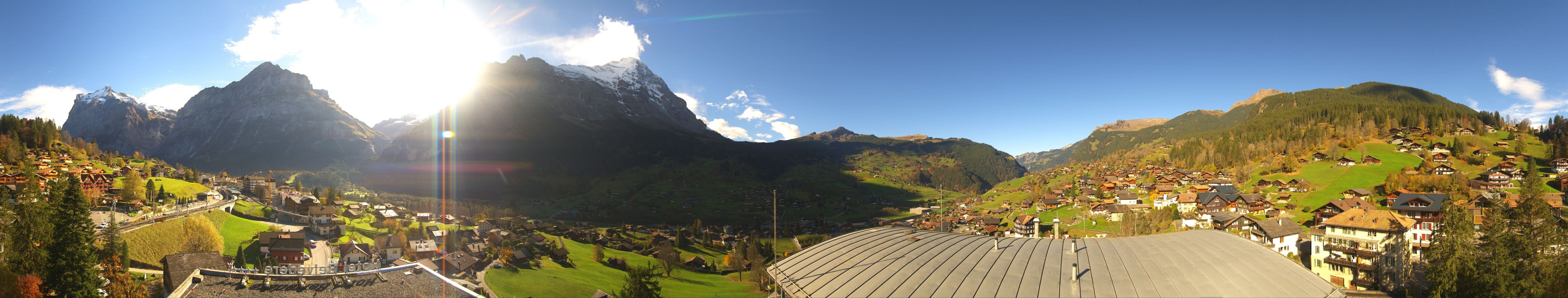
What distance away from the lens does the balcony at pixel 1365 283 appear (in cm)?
3441

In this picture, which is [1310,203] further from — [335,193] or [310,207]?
[335,193]

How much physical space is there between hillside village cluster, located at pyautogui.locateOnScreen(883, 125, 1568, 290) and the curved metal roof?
323 centimetres

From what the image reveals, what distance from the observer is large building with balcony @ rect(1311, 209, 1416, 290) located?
33406mm

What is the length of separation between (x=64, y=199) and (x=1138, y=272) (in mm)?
52539

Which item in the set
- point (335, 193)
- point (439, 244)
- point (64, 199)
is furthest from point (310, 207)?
point (64, 199)

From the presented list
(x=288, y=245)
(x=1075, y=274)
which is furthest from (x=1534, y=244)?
(x=288, y=245)

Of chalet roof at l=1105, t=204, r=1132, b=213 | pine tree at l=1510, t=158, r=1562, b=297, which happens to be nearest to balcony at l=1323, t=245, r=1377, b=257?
pine tree at l=1510, t=158, r=1562, b=297

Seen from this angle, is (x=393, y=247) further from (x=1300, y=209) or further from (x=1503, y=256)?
(x=1300, y=209)

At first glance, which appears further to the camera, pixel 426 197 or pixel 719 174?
pixel 719 174

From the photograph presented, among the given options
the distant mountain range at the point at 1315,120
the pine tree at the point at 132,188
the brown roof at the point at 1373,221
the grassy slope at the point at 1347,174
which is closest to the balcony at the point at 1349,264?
the brown roof at the point at 1373,221

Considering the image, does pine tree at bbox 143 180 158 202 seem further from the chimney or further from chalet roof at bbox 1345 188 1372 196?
chalet roof at bbox 1345 188 1372 196

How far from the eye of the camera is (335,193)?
289 ft

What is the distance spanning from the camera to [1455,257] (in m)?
26.2

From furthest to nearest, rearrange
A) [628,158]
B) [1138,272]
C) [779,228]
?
[628,158]
[779,228]
[1138,272]
